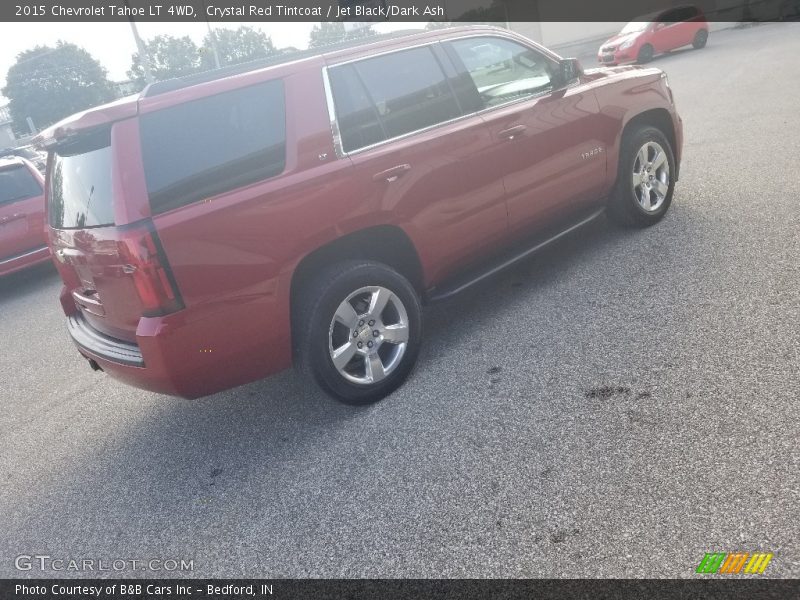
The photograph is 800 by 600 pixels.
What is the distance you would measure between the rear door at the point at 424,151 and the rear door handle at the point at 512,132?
5.2 inches

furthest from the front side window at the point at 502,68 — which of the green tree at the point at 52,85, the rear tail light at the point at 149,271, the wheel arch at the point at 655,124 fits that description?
the green tree at the point at 52,85

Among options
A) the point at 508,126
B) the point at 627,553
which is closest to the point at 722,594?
the point at 627,553

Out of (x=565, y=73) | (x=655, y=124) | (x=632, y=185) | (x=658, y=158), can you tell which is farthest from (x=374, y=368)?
(x=655, y=124)

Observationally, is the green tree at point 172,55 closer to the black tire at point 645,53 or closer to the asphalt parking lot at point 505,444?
the black tire at point 645,53

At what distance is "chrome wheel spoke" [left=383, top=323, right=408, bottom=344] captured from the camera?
3744 millimetres

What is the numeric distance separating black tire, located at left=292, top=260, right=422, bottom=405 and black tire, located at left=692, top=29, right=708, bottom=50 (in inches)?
831

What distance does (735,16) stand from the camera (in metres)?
28.6

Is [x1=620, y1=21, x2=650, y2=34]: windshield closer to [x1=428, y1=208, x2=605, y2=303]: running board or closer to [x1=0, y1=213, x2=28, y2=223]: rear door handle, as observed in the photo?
[x1=428, y1=208, x2=605, y2=303]: running board

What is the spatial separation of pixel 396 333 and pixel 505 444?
100cm

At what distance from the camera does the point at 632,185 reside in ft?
16.8

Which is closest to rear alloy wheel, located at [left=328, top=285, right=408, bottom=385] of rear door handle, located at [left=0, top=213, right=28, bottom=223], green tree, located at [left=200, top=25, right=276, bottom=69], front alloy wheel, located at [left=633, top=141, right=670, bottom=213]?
front alloy wheel, located at [left=633, top=141, right=670, bottom=213]

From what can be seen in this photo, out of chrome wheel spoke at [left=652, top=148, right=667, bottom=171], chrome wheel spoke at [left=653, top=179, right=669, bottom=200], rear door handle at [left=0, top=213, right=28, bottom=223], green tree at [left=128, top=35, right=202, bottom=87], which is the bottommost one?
chrome wheel spoke at [left=653, top=179, right=669, bottom=200]

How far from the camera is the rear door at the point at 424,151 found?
11.9 feet

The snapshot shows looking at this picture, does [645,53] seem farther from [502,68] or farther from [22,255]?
[22,255]
